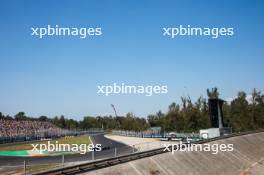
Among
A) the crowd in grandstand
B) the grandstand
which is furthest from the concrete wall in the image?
the crowd in grandstand

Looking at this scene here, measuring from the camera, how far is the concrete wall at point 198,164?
29.4 meters

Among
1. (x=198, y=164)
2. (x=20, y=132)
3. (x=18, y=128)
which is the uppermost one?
(x=18, y=128)

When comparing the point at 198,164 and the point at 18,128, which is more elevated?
the point at 18,128

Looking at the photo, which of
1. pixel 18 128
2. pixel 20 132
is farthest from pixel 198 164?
pixel 18 128

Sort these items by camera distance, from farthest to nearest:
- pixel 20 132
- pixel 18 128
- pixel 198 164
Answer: pixel 18 128 < pixel 20 132 < pixel 198 164

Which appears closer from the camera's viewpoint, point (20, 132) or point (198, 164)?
point (198, 164)

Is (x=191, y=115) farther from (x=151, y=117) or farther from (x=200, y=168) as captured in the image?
(x=200, y=168)

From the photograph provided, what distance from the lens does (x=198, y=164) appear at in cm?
3825

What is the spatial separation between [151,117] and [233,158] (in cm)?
12022

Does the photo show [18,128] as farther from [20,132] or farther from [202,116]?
[202,116]

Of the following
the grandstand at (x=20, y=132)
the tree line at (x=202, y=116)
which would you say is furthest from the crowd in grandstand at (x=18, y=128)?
the tree line at (x=202, y=116)

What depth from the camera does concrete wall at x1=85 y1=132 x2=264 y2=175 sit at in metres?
29.4

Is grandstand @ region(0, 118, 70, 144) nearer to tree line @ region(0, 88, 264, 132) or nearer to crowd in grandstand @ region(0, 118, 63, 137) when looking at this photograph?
crowd in grandstand @ region(0, 118, 63, 137)

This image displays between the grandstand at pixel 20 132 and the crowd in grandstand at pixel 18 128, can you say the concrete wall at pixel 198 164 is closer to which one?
the grandstand at pixel 20 132
